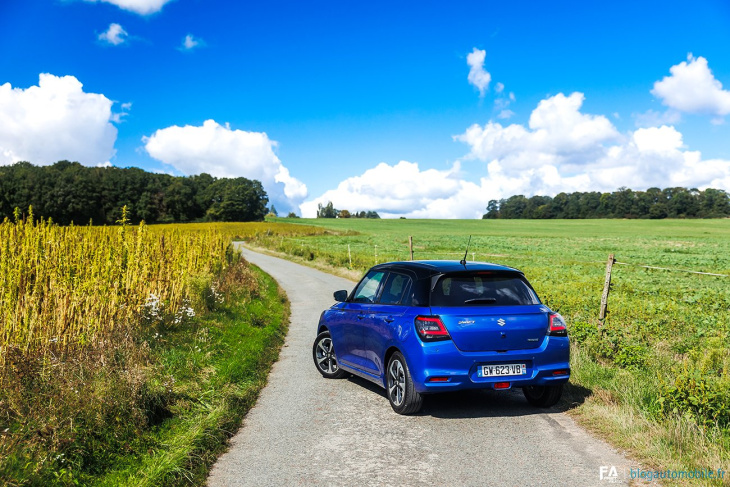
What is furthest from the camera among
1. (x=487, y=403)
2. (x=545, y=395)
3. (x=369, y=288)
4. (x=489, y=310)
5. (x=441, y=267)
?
(x=369, y=288)

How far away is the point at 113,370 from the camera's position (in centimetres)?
622

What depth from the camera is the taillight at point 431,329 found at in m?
5.93

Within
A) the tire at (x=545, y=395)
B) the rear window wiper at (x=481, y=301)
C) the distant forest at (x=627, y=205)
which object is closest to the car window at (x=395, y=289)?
the rear window wiper at (x=481, y=301)

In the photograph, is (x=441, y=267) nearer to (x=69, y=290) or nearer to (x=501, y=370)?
(x=501, y=370)

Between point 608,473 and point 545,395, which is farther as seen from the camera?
point 545,395

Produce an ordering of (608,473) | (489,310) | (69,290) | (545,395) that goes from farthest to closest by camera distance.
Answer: (69,290)
(545,395)
(489,310)
(608,473)

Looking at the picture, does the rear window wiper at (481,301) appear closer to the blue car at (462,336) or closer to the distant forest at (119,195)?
the blue car at (462,336)

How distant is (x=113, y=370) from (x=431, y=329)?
3.53m

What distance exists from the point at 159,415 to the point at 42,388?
1.16 meters

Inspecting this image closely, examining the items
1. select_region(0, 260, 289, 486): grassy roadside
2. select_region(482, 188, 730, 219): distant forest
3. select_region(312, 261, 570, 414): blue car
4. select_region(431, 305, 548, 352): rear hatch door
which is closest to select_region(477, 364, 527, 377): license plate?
select_region(312, 261, 570, 414): blue car

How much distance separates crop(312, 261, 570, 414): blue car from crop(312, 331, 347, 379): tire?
137 cm

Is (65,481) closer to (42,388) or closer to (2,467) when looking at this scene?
(2,467)

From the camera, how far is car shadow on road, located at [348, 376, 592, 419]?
6.37 m

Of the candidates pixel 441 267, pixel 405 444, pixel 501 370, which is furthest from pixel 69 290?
pixel 501 370
